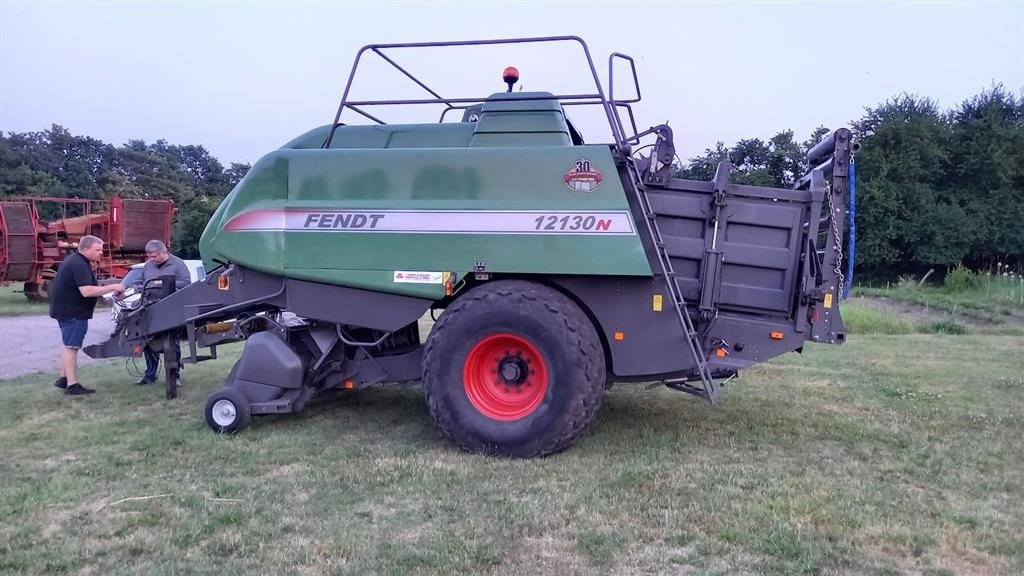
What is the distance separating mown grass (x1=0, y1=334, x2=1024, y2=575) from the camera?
3.71 metres

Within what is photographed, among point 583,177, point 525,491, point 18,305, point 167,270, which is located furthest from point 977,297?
point 18,305

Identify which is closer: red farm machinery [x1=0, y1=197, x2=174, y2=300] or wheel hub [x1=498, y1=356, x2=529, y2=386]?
wheel hub [x1=498, y1=356, x2=529, y2=386]

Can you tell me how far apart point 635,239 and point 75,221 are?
18.4 m

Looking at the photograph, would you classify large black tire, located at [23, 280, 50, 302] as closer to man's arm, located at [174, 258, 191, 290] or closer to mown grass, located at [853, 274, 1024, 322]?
man's arm, located at [174, 258, 191, 290]

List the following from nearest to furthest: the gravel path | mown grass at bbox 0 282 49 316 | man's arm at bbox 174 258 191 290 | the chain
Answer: the chain → man's arm at bbox 174 258 191 290 → the gravel path → mown grass at bbox 0 282 49 316

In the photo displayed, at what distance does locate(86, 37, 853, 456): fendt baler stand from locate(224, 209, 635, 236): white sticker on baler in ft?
0.04

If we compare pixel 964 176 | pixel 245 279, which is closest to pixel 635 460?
pixel 245 279

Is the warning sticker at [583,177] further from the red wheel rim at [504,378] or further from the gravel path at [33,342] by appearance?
the gravel path at [33,342]

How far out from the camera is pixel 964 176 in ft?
Result: 99.3

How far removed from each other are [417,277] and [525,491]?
1.76 m

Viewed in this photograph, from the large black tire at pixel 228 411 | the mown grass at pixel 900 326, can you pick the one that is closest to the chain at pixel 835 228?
the large black tire at pixel 228 411

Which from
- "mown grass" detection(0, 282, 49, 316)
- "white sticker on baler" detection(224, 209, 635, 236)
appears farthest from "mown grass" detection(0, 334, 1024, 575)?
"mown grass" detection(0, 282, 49, 316)

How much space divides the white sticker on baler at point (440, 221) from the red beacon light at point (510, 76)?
4.41ft

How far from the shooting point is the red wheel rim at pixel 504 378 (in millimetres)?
5453
